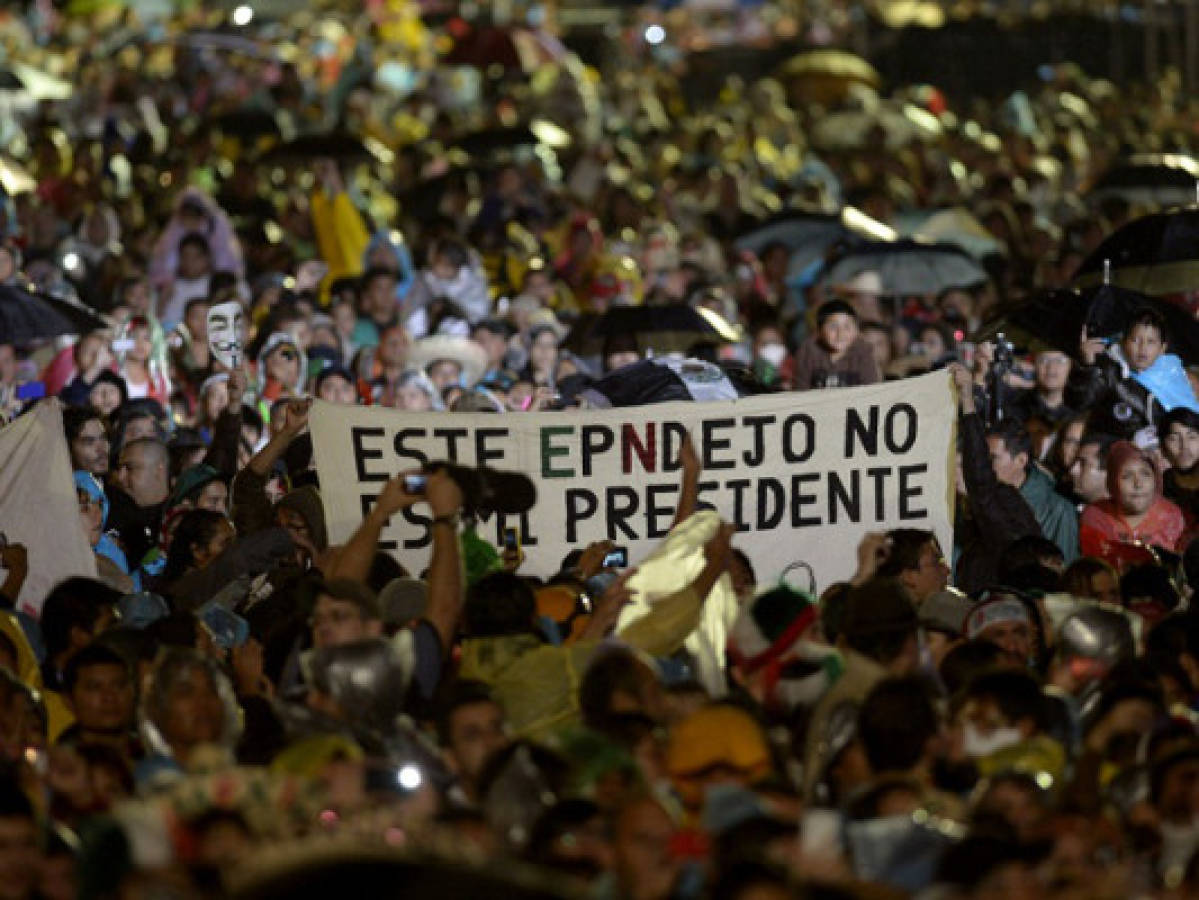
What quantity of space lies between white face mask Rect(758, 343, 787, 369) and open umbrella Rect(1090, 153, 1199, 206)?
480 centimetres

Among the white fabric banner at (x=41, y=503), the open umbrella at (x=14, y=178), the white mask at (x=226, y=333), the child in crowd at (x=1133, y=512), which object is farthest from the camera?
the open umbrella at (x=14, y=178)

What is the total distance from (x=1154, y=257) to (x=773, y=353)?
2599 mm

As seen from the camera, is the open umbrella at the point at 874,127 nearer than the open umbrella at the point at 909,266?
No

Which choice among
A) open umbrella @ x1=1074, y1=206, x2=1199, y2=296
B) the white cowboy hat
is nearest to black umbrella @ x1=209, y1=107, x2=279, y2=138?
the white cowboy hat

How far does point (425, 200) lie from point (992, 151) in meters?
5.54

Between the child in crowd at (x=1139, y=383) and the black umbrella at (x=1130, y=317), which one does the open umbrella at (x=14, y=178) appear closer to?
the black umbrella at (x=1130, y=317)

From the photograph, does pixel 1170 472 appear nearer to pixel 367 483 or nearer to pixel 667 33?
pixel 367 483

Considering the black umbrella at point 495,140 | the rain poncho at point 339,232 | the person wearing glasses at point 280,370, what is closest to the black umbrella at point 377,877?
the person wearing glasses at point 280,370

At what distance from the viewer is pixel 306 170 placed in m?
26.0

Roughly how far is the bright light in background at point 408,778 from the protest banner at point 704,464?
3738mm

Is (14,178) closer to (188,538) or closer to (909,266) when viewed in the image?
(909,266)

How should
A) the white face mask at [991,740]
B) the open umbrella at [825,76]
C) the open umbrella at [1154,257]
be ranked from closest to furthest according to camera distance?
the white face mask at [991,740]
the open umbrella at [1154,257]
the open umbrella at [825,76]

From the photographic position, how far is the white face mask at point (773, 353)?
18281 millimetres

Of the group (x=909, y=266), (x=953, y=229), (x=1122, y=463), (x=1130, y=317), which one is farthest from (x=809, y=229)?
(x=1122, y=463)
